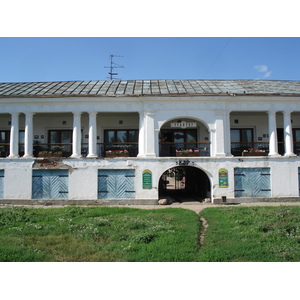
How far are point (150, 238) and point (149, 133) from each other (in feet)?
32.5

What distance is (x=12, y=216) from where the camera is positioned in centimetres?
1195

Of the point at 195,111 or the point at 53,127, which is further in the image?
the point at 53,127

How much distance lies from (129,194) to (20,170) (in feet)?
23.5

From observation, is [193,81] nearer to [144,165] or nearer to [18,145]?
[144,165]

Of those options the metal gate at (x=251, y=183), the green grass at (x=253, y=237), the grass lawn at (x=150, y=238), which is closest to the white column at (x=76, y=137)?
the grass lawn at (x=150, y=238)

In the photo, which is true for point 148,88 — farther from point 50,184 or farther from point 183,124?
point 50,184

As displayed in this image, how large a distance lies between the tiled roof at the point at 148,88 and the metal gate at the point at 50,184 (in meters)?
5.03

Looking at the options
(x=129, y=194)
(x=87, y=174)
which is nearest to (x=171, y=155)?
(x=129, y=194)

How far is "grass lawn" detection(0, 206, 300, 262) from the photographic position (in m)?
6.91

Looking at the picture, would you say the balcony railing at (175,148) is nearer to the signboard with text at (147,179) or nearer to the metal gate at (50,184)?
the signboard with text at (147,179)

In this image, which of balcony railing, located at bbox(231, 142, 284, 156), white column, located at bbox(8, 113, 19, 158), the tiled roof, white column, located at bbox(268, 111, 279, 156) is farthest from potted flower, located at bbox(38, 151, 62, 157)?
white column, located at bbox(268, 111, 279, 156)

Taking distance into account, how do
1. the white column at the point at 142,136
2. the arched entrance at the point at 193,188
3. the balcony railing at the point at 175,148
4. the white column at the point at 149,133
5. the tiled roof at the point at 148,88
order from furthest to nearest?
the arched entrance at the point at 193,188, the balcony railing at the point at 175,148, the tiled roof at the point at 148,88, the white column at the point at 142,136, the white column at the point at 149,133

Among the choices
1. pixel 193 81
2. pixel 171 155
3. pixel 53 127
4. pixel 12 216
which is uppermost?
pixel 193 81

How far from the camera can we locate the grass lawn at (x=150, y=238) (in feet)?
22.7
